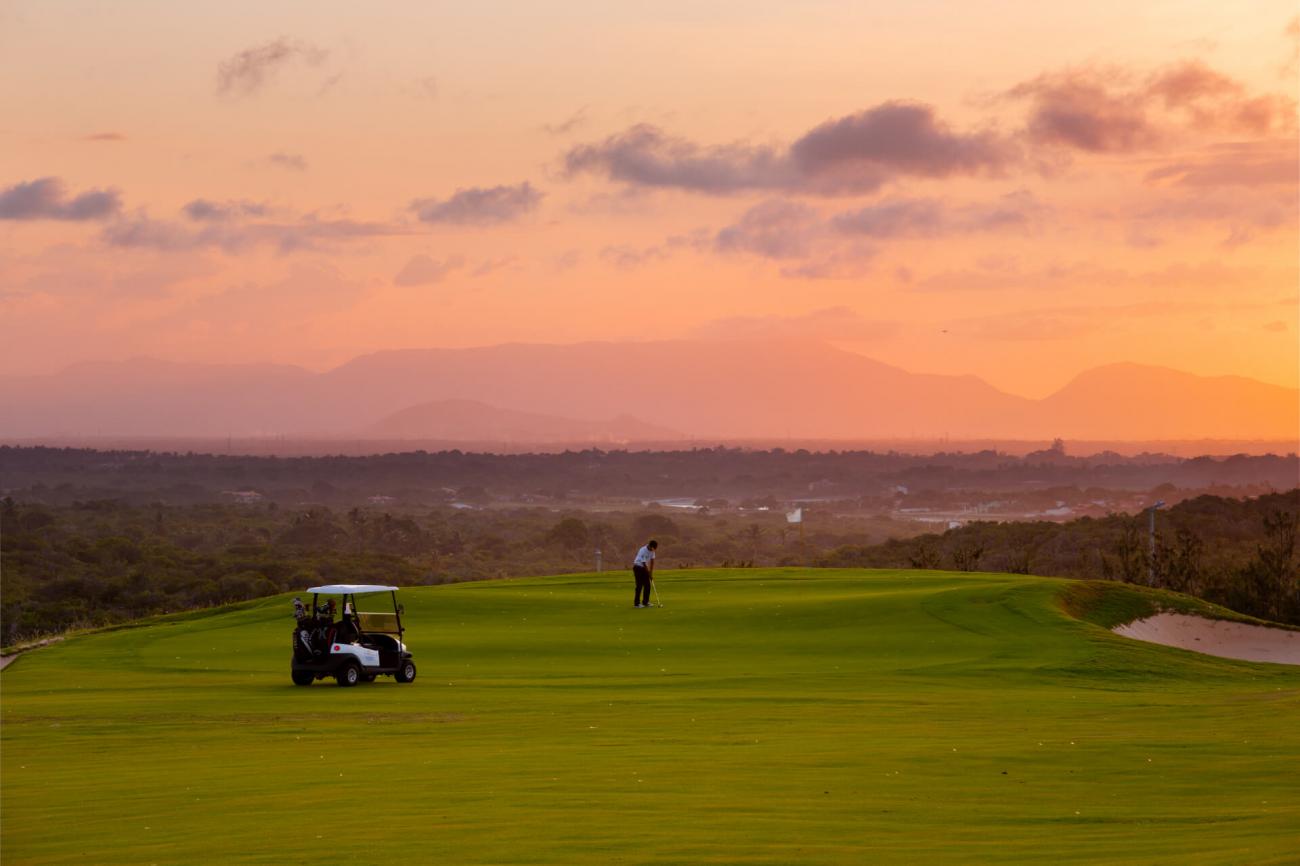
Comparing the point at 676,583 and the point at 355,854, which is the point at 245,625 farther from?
the point at 355,854

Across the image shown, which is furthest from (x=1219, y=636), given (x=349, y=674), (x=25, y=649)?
(x=25, y=649)

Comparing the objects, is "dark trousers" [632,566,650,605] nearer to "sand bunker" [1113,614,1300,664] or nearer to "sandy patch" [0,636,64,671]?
"sand bunker" [1113,614,1300,664]

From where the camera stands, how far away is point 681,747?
17953mm

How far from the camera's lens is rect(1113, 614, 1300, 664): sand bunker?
120 feet

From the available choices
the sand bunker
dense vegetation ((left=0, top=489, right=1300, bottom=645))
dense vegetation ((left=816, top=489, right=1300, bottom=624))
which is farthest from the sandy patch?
dense vegetation ((left=816, top=489, right=1300, bottom=624))

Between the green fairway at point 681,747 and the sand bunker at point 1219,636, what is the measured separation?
292 centimetres

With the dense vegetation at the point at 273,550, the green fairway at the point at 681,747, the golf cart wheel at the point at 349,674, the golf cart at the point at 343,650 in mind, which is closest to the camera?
the green fairway at the point at 681,747

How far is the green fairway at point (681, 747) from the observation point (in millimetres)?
12297

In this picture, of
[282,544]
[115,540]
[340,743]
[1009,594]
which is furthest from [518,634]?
[282,544]

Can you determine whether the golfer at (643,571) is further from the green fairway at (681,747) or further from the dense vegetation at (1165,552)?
the dense vegetation at (1165,552)

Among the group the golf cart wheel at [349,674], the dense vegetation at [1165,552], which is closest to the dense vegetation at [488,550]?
the dense vegetation at [1165,552]

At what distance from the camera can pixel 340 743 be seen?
1923cm

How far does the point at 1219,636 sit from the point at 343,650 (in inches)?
907

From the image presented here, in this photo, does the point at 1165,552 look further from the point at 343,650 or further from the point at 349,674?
the point at 343,650
